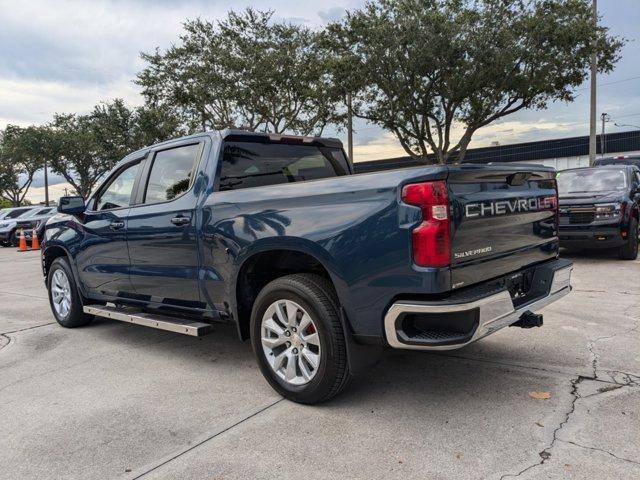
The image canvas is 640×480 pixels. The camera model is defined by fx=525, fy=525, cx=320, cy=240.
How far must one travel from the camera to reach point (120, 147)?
3002 centimetres

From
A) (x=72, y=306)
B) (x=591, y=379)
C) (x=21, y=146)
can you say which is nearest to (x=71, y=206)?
(x=72, y=306)

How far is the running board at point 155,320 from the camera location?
416 centimetres

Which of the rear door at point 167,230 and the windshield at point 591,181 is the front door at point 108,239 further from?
the windshield at point 591,181

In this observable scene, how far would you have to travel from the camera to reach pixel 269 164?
453cm

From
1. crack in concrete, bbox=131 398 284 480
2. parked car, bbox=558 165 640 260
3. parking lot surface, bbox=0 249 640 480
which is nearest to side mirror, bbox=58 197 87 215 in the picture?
parking lot surface, bbox=0 249 640 480

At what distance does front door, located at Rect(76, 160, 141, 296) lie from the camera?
5.04 meters

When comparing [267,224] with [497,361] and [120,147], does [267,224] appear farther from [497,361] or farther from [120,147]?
[120,147]

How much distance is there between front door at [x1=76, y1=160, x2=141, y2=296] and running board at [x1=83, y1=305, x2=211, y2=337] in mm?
190

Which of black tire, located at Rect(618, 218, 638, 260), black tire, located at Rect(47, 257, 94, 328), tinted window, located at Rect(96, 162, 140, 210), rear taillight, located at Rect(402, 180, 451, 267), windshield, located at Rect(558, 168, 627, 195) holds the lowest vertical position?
black tire, located at Rect(618, 218, 638, 260)

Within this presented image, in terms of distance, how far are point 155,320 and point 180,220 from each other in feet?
3.10

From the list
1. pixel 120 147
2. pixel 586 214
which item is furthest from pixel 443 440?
pixel 120 147

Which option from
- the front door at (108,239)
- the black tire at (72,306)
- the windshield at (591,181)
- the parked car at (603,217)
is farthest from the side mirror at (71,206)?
the windshield at (591,181)

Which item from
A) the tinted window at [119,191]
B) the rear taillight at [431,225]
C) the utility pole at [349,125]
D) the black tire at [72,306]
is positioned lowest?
the black tire at [72,306]

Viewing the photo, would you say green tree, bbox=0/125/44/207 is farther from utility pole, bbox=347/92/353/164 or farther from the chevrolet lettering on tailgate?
the chevrolet lettering on tailgate
